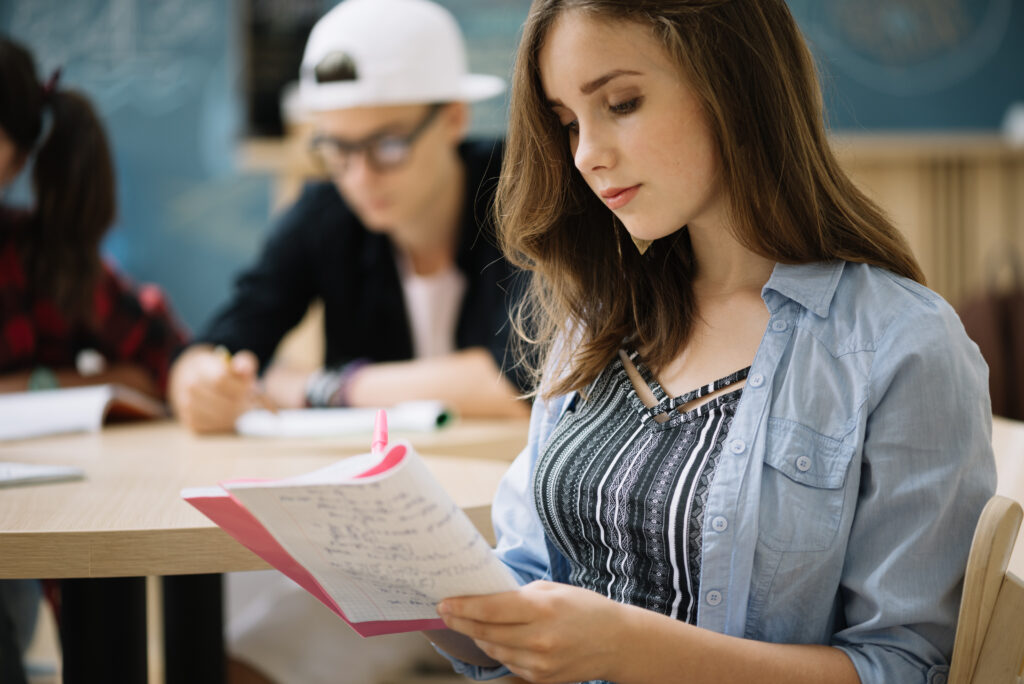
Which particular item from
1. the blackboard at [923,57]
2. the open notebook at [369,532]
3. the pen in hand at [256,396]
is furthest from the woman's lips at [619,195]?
the blackboard at [923,57]

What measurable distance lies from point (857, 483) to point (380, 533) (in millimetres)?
383

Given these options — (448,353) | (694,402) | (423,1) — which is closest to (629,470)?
(694,402)

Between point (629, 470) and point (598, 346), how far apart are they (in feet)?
0.57

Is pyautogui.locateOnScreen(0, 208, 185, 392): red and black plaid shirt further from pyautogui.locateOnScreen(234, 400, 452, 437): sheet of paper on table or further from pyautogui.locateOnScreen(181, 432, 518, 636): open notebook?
pyautogui.locateOnScreen(181, 432, 518, 636): open notebook

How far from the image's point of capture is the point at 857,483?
81 cm

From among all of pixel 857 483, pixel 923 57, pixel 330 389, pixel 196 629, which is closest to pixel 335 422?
pixel 330 389

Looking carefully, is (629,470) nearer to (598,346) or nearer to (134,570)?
(598,346)

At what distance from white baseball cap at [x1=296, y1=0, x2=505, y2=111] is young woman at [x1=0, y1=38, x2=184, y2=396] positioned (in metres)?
0.43

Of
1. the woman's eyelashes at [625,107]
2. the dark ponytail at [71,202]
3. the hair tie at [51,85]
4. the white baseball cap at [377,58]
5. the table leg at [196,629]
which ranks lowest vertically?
the table leg at [196,629]

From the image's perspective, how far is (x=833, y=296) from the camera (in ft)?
2.90

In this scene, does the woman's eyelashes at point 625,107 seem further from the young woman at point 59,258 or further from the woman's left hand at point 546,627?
the young woman at point 59,258

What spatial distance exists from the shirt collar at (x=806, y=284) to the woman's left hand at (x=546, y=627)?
311 mm

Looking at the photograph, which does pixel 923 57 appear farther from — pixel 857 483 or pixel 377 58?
pixel 857 483

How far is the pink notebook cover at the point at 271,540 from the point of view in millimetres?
715
